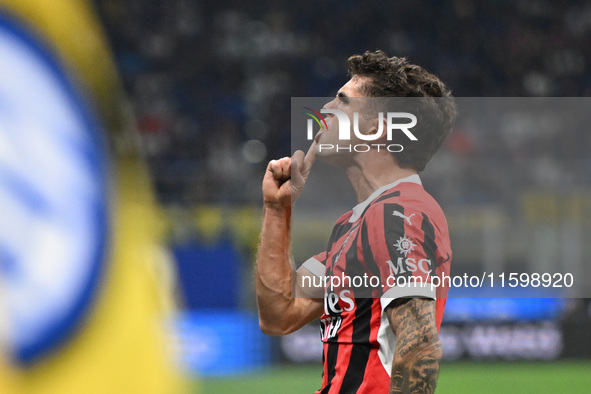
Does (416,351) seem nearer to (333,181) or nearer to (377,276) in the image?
(377,276)

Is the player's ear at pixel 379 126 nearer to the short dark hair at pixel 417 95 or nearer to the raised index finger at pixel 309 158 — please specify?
the short dark hair at pixel 417 95

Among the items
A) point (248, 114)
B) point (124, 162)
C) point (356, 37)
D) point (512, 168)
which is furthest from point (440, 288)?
point (356, 37)

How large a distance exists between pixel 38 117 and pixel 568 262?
10.5 meters

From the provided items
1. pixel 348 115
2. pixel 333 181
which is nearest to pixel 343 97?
pixel 348 115

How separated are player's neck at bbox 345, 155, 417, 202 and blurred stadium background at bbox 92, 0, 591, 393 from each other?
313 inches

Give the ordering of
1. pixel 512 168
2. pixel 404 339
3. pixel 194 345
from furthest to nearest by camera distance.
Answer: pixel 512 168 < pixel 194 345 < pixel 404 339

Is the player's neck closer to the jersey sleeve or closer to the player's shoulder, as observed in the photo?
the player's shoulder

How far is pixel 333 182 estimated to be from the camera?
40.4ft

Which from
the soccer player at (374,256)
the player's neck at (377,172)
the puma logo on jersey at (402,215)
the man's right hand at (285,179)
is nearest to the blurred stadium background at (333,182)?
the soccer player at (374,256)

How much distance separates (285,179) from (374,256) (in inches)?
22.5

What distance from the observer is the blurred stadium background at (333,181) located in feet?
40.3

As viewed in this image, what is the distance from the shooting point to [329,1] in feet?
69.4

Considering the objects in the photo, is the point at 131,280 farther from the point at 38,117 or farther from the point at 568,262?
the point at 568,262

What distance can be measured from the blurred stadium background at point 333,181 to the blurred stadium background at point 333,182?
0.03 meters
